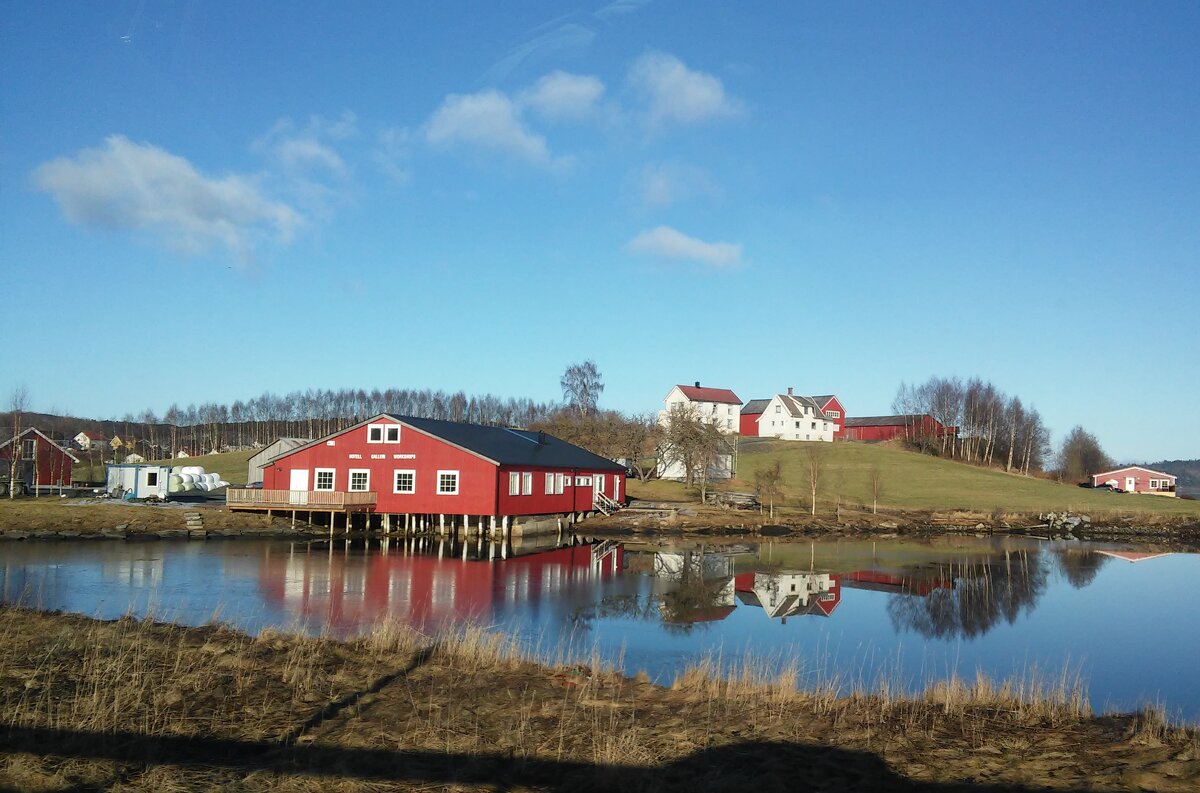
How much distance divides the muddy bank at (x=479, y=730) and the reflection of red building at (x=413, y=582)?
15.1ft

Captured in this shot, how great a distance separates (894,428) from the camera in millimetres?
107438

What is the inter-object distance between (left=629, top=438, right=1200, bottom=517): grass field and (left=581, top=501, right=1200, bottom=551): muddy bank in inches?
80.4

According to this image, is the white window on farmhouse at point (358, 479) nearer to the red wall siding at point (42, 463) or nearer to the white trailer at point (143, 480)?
the white trailer at point (143, 480)

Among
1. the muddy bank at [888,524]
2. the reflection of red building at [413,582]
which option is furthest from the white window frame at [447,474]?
the muddy bank at [888,524]

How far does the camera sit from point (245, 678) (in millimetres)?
10641

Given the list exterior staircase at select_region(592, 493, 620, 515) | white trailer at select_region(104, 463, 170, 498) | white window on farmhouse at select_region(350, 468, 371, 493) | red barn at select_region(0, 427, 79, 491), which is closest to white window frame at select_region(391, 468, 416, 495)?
white window on farmhouse at select_region(350, 468, 371, 493)

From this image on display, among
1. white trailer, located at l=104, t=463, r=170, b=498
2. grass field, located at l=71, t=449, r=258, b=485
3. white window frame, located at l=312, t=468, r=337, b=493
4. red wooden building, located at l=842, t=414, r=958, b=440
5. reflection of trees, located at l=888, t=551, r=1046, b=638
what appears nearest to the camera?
reflection of trees, located at l=888, t=551, r=1046, b=638

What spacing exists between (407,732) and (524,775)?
5.48ft

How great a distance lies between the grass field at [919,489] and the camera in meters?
58.0

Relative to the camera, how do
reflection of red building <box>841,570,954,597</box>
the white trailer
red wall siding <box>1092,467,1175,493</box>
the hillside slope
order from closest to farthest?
1. reflection of red building <box>841,570,954,597</box>
2. the white trailer
3. the hillside slope
4. red wall siding <box>1092,467,1175,493</box>

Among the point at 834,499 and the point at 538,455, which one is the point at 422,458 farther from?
the point at 834,499

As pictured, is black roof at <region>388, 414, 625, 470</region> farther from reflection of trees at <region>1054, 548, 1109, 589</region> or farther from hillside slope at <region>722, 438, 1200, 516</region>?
reflection of trees at <region>1054, 548, 1109, 589</region>

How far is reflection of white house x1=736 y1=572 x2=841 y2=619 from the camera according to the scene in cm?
2295

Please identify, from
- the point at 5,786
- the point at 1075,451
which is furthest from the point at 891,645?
the point at 1075,451
